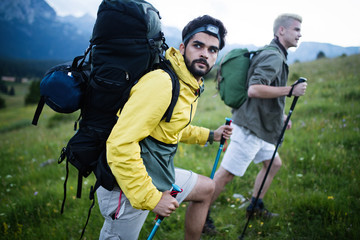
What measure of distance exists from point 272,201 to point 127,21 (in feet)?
12.5

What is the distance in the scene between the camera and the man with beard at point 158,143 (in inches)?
68.5

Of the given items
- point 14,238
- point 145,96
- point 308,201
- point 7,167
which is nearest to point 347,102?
point 308,201

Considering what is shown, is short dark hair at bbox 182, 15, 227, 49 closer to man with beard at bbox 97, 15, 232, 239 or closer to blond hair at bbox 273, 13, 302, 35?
man with beard at bbox 97, 15, 232, 239

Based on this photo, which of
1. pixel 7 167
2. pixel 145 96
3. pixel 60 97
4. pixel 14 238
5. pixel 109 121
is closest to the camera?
pixel 145 96

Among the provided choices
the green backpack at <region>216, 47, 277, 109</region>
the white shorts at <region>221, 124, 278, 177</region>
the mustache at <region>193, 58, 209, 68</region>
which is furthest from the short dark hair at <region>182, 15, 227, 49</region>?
the white shorts at <region>221, 124, 278, 177</region>

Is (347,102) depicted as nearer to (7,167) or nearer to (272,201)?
(272,201)

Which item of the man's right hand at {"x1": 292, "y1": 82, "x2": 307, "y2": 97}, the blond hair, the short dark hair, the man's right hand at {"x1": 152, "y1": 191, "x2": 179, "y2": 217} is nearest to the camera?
the man's right hand at {"x1": 152, "y1": 191, "x2": 179, "y2": 217}

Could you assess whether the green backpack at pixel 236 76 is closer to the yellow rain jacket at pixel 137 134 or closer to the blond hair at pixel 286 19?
the blond hair at pixel 286 19

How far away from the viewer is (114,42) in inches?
69.9

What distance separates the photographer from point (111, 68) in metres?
1.80

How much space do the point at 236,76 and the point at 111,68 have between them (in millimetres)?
2337

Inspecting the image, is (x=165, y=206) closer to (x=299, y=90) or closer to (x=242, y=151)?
(x=242, y=151)

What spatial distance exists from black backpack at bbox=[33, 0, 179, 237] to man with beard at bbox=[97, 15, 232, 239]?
0.45ft

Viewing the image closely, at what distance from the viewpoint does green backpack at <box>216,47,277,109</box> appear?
3.55m
